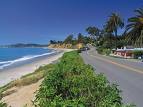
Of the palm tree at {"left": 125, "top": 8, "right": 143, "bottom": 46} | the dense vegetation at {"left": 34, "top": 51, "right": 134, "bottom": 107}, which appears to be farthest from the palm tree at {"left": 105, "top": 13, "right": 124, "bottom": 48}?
the dense vegetation at {"left": 34, "top": 51, "right": 134, "bottom": 107}

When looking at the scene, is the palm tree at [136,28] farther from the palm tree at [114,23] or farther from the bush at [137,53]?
the palm tree at [114,23]

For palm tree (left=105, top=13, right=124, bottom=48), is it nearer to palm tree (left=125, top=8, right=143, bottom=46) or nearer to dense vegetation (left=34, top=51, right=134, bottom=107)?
palm tree (left=125, top=8, right=143, bottom=46)

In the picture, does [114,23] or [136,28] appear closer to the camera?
[136,28]

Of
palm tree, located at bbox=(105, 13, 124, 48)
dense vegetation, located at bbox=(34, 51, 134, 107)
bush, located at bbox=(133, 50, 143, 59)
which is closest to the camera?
dense vegetation, located at bbox=(34, 51, 134, 107)

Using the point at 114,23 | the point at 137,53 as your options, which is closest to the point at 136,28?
the point at 137,53

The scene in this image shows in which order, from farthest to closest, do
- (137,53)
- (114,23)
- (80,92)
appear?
1. (114,23)
2. (137,53)
3. (80,92)

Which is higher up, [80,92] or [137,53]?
[80,92]

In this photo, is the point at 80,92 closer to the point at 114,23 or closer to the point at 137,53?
the point at 137,53

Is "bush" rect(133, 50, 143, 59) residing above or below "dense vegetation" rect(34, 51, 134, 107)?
below

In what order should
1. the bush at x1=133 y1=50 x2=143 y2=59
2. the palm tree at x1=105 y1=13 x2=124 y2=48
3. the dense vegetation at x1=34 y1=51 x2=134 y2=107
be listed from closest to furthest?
the dense vegetation at x1=34 y1=51 x2=134 y2=107 → the bush at x1=133 y1=50 x2=143 y2=59 → the palm tree at x1=105 y1=13 x2=124 y2=48

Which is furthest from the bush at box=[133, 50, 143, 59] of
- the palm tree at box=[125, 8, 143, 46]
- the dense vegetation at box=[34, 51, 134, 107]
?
the dense vegetation at box=[34, 51, 134, 107]

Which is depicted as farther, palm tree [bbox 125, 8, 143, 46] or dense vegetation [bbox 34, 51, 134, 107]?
palm tree [bbox 125, 8, 143, 46]

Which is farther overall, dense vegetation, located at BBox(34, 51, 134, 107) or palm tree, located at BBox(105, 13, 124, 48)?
palm tree, located at BBox(105, 13, 124, 48)

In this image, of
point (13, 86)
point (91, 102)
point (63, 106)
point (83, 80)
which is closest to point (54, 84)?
point (83, 80)
